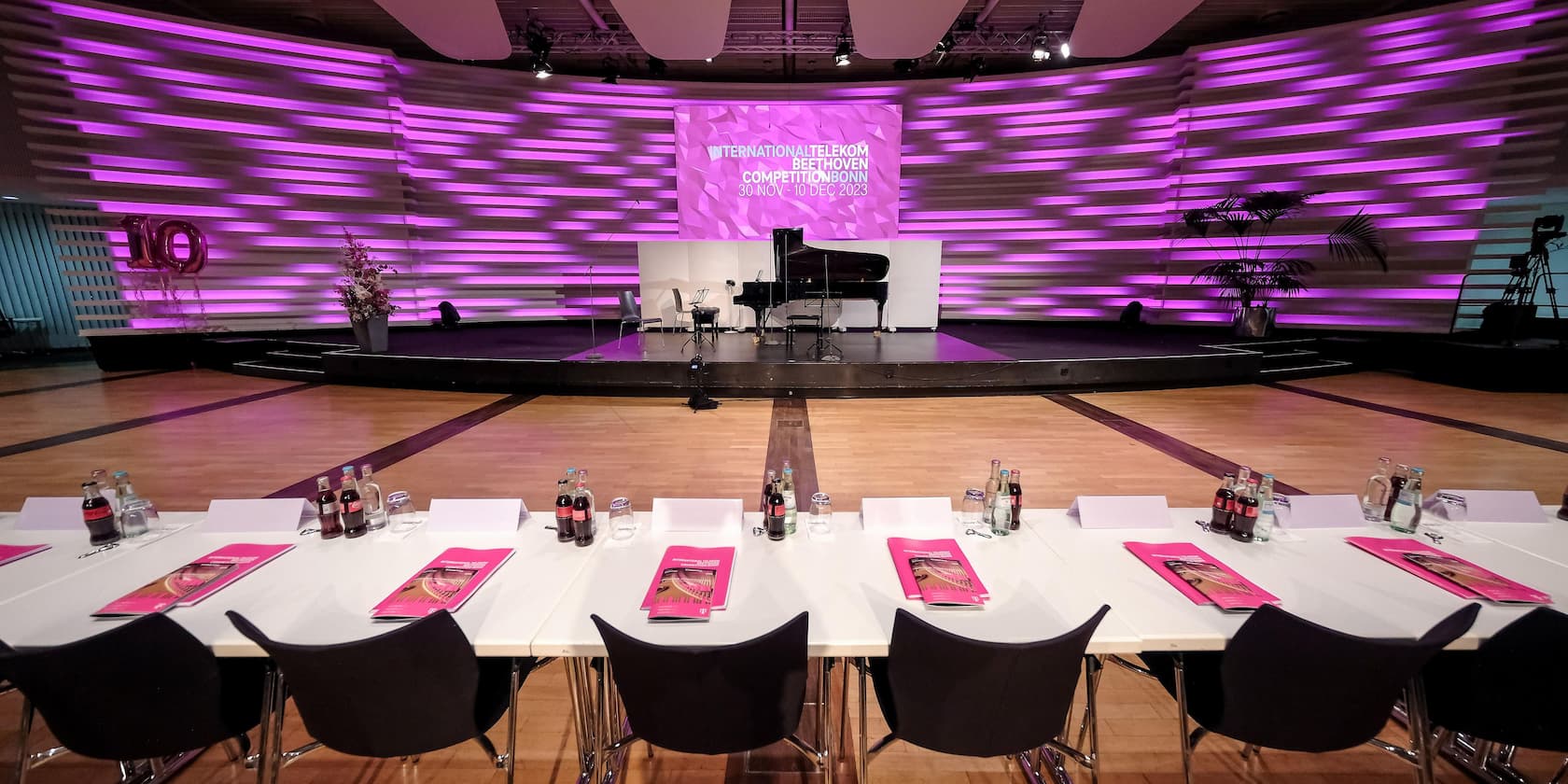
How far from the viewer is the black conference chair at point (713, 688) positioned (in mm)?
1176

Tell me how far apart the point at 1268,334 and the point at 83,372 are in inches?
649

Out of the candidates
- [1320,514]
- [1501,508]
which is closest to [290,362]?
[1320,514]

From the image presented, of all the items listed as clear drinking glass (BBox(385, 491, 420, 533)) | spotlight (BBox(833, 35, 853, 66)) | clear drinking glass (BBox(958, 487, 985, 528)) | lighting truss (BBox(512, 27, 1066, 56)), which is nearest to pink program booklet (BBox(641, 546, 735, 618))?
clear drinking glass (BBox(958, 487, 985, 528))

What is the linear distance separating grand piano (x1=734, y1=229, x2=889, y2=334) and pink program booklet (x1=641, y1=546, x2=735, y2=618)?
17.4 ft

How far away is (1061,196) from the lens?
952cm

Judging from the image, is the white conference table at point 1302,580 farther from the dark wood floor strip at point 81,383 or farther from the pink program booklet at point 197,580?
the dark wood floor strip at point 81,383

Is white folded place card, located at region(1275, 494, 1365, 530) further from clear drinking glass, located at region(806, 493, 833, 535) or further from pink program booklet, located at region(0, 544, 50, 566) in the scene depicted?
pink program booklet, located at region(0, 544, 50, 566)

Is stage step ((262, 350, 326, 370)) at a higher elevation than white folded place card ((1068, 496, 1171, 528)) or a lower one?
lower

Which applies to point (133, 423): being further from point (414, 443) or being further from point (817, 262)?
point (817, 262)

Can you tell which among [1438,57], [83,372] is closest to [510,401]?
[83,372]

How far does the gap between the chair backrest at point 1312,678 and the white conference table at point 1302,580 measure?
85mm

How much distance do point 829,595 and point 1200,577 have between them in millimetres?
1039

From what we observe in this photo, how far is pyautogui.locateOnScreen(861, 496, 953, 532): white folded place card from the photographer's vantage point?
1.86 meters

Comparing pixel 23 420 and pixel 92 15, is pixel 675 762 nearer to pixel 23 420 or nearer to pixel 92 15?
pixel 23 420
